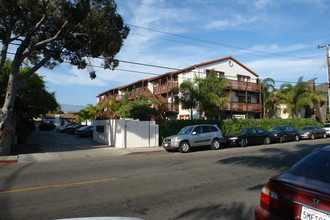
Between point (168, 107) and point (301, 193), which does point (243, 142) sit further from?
point (301, 193)

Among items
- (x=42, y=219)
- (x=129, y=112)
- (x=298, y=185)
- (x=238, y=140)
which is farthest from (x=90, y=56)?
(x=298, y=185)

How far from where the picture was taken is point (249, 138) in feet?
57.3

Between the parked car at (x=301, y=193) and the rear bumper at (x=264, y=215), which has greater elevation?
the parked car at (x=301, y=193)

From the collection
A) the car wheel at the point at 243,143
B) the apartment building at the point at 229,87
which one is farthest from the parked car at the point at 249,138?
the apartment building at the point at 229,87

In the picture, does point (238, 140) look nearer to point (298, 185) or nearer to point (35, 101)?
point (298, 185)

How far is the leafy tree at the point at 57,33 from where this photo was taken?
40.7ft

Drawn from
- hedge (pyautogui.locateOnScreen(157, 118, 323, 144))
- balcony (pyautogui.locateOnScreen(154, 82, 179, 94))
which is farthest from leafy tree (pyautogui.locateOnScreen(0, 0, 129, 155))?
balcony (pyautogui.locateOnScreen(154, 82, 179, 94))

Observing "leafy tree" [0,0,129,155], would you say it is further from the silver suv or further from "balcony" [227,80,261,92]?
"balcony" [227,80,261,92]

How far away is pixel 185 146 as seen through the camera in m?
14.1

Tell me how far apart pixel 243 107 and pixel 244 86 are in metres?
2.97

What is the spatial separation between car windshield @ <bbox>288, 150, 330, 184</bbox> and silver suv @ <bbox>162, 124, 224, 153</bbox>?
1035 centimetres

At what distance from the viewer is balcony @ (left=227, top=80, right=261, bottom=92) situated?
29.9 meters

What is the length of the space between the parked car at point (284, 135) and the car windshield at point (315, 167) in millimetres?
17336

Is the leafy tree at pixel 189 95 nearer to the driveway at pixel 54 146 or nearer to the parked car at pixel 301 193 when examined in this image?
the driveway at pixel 54 146
